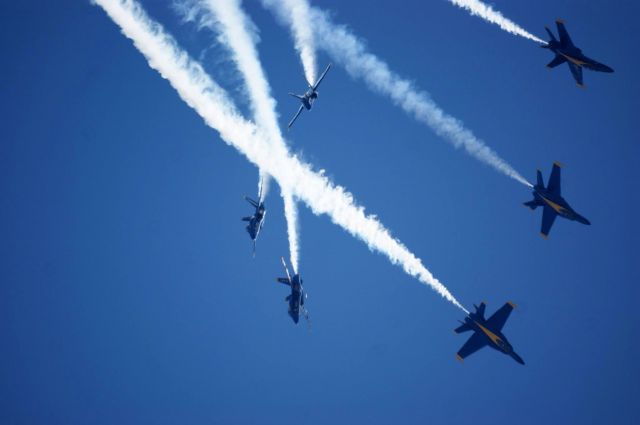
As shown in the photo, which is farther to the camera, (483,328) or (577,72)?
(577,72)

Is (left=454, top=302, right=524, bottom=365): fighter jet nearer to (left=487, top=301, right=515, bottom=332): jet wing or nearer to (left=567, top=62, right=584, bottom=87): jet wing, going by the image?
(left=487, top=301, right=515, bottom=332): jet wing

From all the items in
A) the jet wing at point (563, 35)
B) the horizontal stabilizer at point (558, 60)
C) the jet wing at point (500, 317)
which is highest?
the jet wing at point (563, 35)

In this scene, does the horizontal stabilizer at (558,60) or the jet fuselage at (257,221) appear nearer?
the jet fuselage at (257,221)

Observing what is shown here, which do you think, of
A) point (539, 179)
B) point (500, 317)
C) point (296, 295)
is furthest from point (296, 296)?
point (539, 179)

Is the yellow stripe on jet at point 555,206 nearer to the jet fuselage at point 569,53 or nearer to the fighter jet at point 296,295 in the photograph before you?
the jet fuselage at point 569,53

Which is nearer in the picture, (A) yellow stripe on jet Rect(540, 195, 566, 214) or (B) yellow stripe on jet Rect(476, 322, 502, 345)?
(B) yellow stripe on jet Rect(476, 322, 502, 345)

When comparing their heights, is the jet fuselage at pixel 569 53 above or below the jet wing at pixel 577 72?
below

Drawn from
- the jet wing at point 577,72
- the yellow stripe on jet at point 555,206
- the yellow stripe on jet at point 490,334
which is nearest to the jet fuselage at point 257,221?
the yellow stripe on jet at point 490,334

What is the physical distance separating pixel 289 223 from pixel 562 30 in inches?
987

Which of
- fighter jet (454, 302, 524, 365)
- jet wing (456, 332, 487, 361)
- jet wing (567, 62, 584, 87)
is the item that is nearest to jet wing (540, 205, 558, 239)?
fighter jet (454, 302, 524, 365)

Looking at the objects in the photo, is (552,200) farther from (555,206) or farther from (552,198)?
(555,206)

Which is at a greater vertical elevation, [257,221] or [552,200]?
[552,200]

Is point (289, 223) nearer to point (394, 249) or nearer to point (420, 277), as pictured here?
point (394, 249)

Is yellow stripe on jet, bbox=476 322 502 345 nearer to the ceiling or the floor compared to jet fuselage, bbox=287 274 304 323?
nearer to the ceiling
